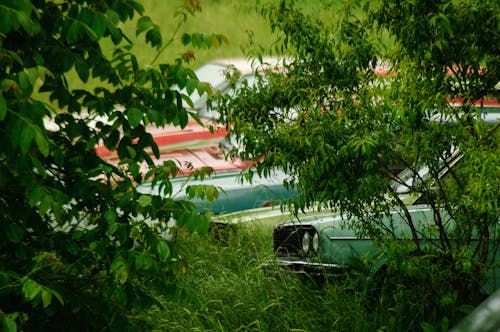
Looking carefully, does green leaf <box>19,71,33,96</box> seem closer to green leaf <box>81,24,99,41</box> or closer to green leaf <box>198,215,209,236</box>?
green leaf <box>81,24,99,41</box>

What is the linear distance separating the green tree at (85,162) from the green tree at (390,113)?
926 mm

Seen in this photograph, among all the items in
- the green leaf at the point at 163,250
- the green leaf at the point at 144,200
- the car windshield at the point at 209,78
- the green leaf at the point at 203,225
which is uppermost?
the car windshield at the point at 209,78

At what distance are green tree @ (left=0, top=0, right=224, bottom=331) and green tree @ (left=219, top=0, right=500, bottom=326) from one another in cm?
93

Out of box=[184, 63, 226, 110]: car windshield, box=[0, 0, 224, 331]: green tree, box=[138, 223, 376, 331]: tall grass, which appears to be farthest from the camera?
box=[184, 63, 226, 110]: car windshield

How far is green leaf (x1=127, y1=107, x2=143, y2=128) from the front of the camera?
3609mm

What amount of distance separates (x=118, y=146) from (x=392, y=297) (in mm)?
2090

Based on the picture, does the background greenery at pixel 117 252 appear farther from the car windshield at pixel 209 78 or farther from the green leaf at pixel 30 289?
the car windshield at pixel 209 78

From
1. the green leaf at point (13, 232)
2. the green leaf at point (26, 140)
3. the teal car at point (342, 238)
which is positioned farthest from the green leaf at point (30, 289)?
the teal car at point (342, 238)

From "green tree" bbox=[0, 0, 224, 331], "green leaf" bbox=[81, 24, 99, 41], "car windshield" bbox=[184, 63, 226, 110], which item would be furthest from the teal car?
"car windshield" bbox=[184, 63, 226, 110]

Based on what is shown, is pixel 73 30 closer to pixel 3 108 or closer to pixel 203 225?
pixel 3 108

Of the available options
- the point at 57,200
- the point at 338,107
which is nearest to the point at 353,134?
the point at 338,107

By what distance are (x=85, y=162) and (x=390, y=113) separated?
64.6 inches

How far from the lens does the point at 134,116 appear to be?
3625mm

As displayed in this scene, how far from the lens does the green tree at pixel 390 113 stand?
4.41 meters
